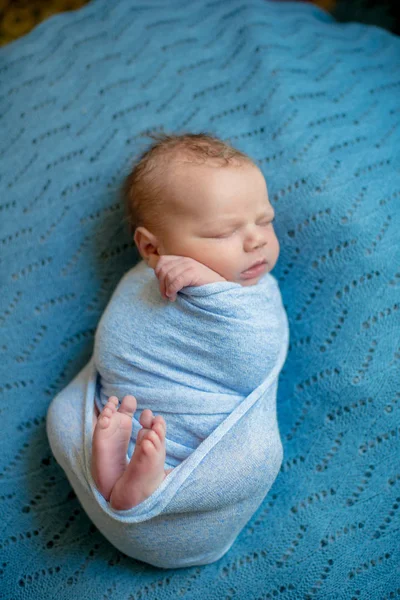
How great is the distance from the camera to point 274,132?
3.66 feet

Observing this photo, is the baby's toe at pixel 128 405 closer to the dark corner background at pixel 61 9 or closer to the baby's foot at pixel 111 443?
the baby's foot at pixel 111 443

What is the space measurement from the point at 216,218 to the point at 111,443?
0.42 metres

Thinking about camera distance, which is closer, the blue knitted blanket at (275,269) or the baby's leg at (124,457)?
the baby's leg at (124,457)

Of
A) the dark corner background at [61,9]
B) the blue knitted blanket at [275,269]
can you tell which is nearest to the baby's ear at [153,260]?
the blue knitted blanket at [275,269]

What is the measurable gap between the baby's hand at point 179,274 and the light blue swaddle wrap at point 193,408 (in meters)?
0.02

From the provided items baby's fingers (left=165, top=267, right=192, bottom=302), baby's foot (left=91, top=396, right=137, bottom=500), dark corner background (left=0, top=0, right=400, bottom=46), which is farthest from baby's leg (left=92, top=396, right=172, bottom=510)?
dark corner background (left=0, top=0, right=400, bottom=46)

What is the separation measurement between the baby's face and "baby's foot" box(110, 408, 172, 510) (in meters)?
0.30

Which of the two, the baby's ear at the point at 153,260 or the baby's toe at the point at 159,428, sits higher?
the baby's ear at the point at 153,260

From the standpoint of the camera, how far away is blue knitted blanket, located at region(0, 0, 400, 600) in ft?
3.12

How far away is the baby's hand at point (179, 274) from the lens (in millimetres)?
877

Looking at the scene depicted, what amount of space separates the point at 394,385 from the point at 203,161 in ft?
1.81

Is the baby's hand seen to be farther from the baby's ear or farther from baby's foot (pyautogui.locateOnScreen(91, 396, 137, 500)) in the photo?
baby's foot (pyautogui.locateOnScreen(91, 396, 137, 500))

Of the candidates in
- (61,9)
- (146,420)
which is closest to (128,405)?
(146,420)

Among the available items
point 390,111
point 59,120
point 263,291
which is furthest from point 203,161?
point 390,111
